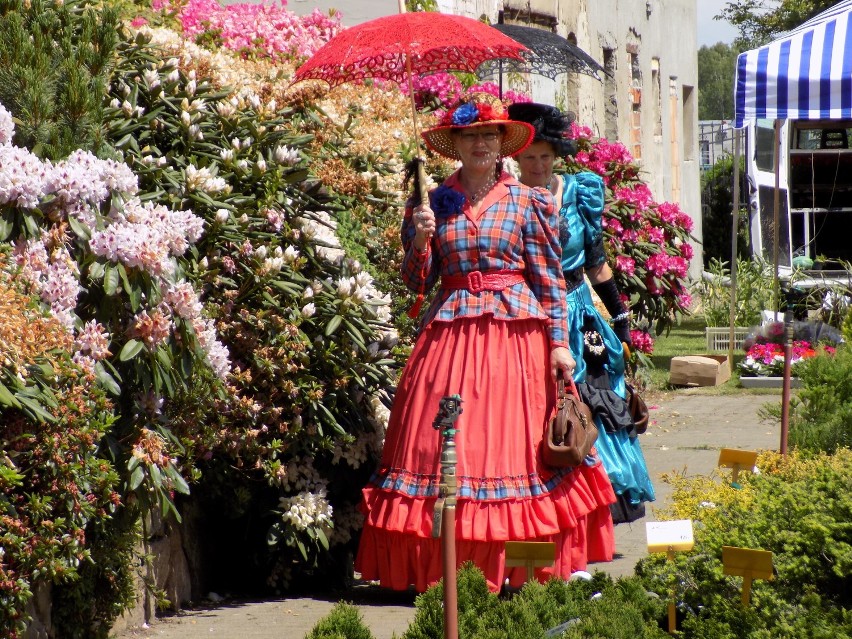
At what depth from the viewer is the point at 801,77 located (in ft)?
24.4

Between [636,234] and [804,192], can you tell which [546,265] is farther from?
[804,192]

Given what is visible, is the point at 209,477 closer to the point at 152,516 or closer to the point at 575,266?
the point at 152,516

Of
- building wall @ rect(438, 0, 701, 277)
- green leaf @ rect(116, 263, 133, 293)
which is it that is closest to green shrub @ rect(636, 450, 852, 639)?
green leaf @ rect(116, 263, 133, 293)

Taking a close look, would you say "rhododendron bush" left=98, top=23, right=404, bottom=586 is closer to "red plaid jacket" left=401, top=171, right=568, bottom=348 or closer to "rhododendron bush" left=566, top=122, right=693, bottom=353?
"red plaid jacket" left=401, top=171, right=568, bottom=348

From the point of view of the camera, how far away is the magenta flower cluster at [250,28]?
685 cm

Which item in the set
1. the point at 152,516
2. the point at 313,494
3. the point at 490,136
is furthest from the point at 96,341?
the point at 490,136

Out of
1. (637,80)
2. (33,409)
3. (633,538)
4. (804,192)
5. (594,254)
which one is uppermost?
(637,80)

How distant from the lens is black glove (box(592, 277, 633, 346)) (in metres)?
5.73

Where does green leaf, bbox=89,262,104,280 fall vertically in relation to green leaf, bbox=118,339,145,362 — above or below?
above

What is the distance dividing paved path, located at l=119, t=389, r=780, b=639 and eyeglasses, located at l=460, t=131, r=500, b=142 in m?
1.53

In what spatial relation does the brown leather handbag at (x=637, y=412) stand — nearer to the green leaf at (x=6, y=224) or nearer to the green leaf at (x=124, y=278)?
the green leaf at (x=124, y=278)

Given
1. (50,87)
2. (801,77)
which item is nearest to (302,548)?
(50,87)

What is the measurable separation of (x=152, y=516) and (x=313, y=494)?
0.66m

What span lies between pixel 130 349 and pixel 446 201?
1.65 meters
